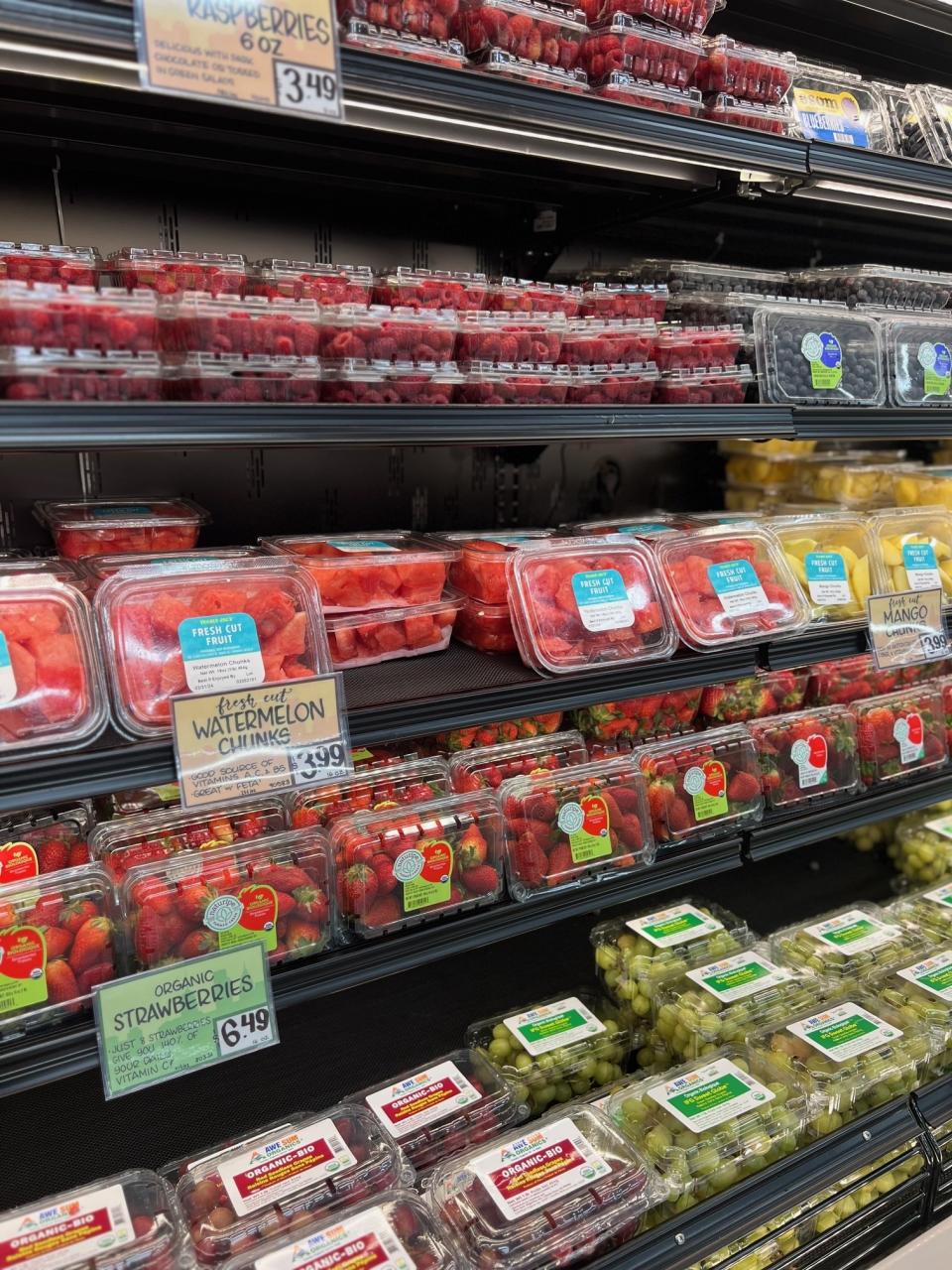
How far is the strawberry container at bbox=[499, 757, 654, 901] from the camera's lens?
1484 millimetres

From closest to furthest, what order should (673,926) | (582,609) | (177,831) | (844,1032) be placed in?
(177,831)
(582,609)
(844,1032)
(673,926)

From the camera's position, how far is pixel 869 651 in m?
1.73

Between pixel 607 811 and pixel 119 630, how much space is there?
2.77 feet

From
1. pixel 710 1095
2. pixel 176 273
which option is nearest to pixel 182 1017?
pixel 710 1095

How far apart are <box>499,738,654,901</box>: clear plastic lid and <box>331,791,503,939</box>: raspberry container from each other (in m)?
0.04

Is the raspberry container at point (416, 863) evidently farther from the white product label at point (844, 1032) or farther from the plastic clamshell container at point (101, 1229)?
the white product label at point (844, 1032)

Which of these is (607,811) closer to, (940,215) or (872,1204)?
(872,1204)

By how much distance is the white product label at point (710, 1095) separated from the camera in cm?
138

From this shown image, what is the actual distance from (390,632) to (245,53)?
774 mm

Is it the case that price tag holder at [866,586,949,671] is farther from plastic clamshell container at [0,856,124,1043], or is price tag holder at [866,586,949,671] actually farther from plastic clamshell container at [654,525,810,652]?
plastic clamshell container at [0,856,124,1043]

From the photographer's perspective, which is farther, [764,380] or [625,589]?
[764,380]

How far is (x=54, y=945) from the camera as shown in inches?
44.6

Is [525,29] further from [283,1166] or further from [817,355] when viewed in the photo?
[283,1166]

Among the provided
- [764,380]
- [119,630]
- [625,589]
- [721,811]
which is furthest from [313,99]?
[721,811]
